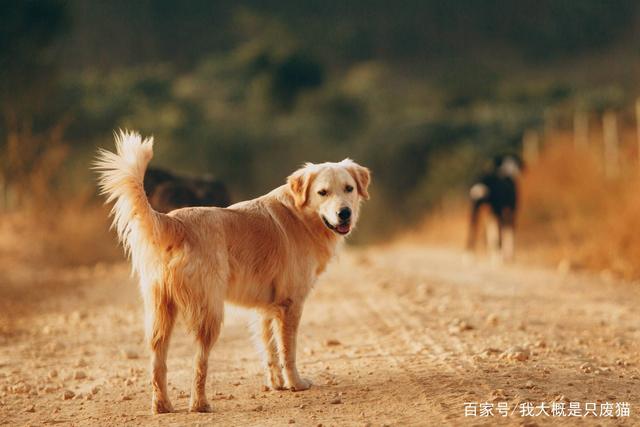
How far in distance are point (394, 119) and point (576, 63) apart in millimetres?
13342

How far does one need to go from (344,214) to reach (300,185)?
413 millimetres

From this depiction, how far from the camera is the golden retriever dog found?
17.6 feet

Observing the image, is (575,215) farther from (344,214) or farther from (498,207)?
(344,214)

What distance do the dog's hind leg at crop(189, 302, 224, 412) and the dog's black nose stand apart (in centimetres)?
121

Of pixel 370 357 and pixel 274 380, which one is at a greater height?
pixel 370 357

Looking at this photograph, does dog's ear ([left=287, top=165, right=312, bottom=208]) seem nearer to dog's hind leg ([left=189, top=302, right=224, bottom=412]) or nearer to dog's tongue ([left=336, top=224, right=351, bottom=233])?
dog's tongue ([left=336, top=224, right=351, bottom=233])

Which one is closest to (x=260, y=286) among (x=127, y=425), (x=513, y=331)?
(x=127, y=425)

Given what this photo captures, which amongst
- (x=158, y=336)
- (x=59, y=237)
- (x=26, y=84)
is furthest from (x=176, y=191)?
(x=26, y=84)

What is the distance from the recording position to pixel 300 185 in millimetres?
6383

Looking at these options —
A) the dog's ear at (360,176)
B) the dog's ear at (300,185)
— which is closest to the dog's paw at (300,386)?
the dog's ear at (300,185)

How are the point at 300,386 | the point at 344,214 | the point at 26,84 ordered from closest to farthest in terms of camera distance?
the point at 300,386 → the point at 344,214 → the point at 26,84

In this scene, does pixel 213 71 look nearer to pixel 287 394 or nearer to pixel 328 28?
pixel 328 28

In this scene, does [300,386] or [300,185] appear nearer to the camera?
[300,386]

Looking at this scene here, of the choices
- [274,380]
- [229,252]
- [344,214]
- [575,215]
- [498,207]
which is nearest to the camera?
[229,252]
